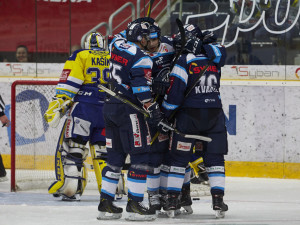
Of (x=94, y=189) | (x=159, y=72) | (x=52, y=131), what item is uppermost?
(x=159, y=72)

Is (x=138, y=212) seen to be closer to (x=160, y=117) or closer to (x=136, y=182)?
(x=136, y=182)

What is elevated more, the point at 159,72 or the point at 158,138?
the point at 159,72

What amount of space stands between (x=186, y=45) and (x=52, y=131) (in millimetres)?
2728

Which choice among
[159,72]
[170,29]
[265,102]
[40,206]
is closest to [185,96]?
[159,72]

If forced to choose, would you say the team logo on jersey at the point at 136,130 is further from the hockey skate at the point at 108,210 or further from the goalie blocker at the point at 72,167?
the goalie blocker at the point at 72,167

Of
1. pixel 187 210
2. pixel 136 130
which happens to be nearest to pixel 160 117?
pixel 136 130

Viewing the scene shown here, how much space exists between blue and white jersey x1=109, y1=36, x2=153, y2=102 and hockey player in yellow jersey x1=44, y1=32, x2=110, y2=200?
3.75 feet

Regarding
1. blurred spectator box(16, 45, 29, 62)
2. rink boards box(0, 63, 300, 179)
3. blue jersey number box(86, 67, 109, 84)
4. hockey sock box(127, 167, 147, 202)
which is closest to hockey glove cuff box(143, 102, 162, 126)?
hockey sock box(127, 167, 147, 202)

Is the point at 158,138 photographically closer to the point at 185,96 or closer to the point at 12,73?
the point at 185,96

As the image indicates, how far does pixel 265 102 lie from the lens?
9.86 metres

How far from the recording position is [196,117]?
273 inches

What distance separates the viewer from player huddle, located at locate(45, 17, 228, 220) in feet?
22.0

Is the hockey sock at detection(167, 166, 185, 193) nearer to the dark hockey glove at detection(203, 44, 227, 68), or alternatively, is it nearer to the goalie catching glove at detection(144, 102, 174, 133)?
the goalie catching glove at detection(144, 102, 174, 133)

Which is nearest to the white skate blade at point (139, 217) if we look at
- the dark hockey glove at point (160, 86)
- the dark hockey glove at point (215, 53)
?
the dark hockey glove at point (160, 86)
